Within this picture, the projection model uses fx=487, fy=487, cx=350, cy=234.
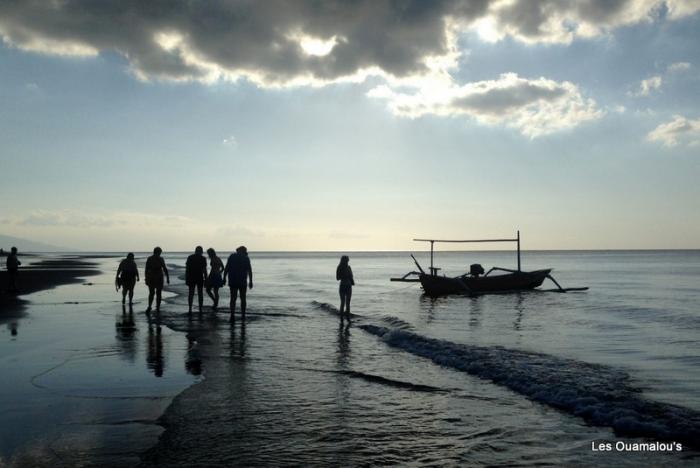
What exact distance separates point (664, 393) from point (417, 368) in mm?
4192

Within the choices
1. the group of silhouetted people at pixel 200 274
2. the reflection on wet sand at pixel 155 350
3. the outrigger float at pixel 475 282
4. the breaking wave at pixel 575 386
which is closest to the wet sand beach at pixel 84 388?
the reflection on wet sand at pixel 155 350

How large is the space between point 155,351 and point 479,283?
25526 millimetres

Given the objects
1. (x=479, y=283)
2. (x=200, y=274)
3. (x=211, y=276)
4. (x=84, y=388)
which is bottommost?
(x=479, y=283)

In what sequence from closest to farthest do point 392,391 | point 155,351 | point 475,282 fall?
point 392,391, point 155,351, point 475,282

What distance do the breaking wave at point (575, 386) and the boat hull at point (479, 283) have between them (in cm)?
1891

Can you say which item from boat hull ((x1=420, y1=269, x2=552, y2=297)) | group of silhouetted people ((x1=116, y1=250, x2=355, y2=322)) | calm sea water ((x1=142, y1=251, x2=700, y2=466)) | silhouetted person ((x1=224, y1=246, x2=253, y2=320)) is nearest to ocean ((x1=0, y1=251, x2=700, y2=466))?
calm sea water ((x1=142, y1=251, x2=700, y2=466))

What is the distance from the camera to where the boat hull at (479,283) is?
31297mm

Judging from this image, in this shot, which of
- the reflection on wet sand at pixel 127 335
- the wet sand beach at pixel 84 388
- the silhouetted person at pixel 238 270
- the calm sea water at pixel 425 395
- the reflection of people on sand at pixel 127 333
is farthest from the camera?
the silhouetted person at pixel 238 270

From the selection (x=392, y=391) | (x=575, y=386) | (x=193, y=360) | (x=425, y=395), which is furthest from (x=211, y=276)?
(x=575, y=386)

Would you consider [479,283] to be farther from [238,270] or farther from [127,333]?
[127,333]

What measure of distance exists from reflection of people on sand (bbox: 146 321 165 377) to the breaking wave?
5461 mm

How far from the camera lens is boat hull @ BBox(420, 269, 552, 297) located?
31297 millimetres

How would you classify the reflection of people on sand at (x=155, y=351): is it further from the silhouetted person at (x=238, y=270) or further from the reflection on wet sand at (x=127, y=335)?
the silhouetted person at (x=238, y=270)

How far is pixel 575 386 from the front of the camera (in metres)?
8.06
